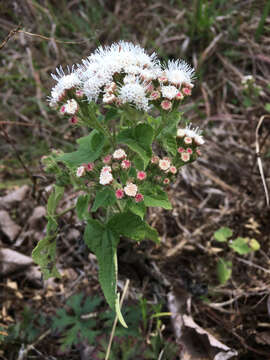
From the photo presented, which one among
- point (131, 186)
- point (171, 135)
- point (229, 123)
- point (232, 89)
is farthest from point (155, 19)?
point (131, 186)

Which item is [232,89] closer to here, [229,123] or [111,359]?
[229,123]

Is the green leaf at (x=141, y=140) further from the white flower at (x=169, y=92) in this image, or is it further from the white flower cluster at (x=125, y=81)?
the white flower at (x=169, y=92)

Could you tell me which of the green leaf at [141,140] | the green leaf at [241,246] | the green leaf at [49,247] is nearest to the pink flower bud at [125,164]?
the green leaf at [141,140]

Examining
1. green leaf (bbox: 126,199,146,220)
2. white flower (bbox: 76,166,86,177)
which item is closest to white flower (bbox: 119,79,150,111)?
white flower (bbox: 76,166,86,177)

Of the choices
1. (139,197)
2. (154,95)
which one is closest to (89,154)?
(139,197)

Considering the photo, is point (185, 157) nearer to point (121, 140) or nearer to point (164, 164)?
point (164, 164)

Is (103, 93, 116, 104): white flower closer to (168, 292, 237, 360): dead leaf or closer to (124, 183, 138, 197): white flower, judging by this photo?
(124, 183, 138, 197): white flower
